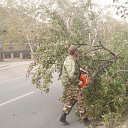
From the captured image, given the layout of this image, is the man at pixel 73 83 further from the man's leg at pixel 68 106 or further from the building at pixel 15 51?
the building at pixel 15 51

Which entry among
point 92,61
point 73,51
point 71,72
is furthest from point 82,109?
point 92,61

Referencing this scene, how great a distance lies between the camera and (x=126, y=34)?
36.5 ft

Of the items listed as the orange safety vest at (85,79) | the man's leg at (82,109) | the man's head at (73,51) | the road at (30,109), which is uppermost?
the man's head at (73,51)

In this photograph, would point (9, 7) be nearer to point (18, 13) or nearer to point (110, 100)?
point (18, 13)

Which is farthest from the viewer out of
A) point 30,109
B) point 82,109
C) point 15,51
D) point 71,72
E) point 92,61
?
point 15,51

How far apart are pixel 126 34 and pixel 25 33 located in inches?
1430

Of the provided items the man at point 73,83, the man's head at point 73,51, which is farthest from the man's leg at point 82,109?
the man's head at point 73,51

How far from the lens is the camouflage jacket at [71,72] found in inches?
356

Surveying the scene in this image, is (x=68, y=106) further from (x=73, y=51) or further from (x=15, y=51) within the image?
(x=15, y=51)

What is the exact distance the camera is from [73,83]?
9.12 m

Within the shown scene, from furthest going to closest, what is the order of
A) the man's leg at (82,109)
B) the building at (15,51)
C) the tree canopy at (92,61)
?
the building at (15,51) → the man's leg at (82,109) → the tree canopy at (92,61)

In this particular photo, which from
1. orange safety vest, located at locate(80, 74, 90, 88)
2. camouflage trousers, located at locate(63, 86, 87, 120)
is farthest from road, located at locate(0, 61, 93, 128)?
orange safety vest, located at locate(80, 74, 90, 88)

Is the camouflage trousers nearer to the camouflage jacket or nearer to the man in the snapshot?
the man

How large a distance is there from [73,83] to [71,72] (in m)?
0.27
